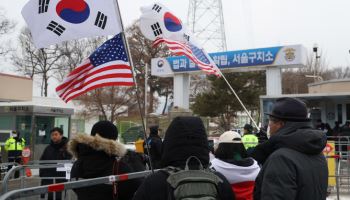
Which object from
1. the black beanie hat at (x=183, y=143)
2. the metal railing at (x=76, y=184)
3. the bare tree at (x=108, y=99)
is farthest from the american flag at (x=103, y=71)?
the bare tree at (x=108, y=99)

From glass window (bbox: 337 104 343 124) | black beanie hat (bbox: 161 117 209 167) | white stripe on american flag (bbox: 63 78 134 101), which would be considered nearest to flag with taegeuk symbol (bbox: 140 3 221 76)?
white stripe on american flag (bbox: 63 78 134 101)

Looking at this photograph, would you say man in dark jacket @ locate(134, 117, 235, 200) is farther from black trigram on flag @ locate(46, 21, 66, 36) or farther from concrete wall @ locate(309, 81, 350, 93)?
concrete wall @ locate(309, 81, 350, 93)

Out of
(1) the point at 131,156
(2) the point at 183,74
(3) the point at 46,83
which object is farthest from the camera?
(3) the point at 46,83

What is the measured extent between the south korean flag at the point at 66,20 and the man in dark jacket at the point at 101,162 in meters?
1.41

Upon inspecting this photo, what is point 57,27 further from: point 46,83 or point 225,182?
point 46,83

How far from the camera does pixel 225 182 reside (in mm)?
2822

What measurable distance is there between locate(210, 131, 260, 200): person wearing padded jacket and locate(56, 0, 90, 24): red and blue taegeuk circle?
237cm

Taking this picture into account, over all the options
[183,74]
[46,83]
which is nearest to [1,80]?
[183,74]

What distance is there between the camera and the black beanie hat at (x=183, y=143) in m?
2.78

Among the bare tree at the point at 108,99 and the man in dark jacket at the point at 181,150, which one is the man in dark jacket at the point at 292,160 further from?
the bare tree at the point at 108,99

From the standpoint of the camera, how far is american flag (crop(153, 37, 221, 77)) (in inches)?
344

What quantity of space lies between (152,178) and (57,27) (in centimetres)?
312

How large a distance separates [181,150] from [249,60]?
23558 mm

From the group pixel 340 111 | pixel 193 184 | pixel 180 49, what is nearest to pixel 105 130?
pixel 193 184
